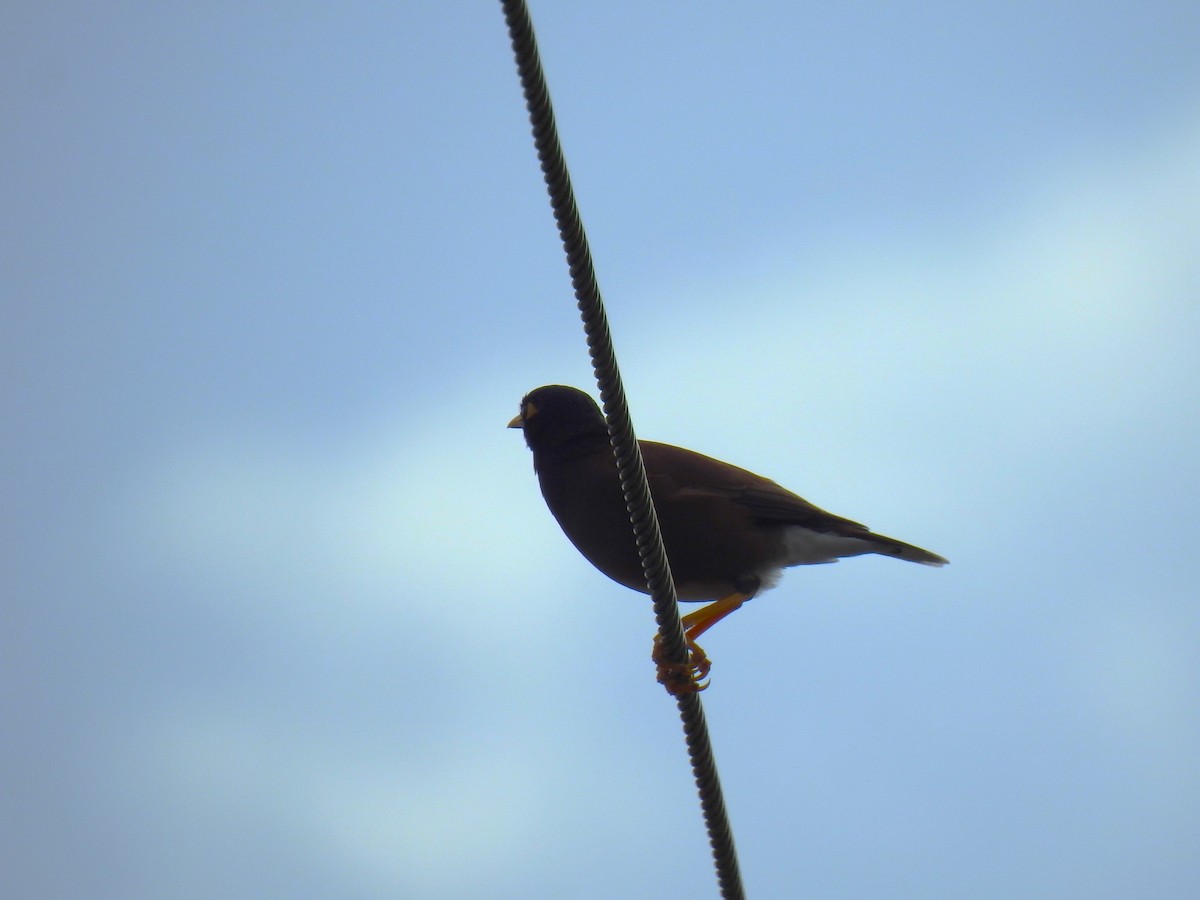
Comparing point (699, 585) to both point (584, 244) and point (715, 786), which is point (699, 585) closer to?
point (715, 786)

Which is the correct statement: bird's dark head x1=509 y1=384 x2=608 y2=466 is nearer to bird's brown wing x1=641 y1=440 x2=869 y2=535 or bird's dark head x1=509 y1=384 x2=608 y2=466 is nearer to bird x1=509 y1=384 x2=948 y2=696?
bird x1=509 y1=384 x2=948 y2=696

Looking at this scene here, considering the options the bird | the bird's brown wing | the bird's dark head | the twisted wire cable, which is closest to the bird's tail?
the bird

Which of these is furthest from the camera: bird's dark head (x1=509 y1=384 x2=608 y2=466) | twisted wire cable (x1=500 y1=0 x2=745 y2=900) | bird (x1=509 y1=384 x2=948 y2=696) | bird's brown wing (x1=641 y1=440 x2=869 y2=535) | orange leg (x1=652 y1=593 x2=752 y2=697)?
bird's dark head (x1=509 y1=384 x2=608 y2=466)

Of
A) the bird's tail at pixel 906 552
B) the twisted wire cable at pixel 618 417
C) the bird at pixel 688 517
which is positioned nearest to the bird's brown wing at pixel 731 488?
the bird at pixel 688 517

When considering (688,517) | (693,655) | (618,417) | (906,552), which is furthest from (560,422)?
(618,417)

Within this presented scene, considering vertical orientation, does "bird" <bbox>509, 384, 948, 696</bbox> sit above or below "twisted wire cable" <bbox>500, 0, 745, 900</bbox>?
above

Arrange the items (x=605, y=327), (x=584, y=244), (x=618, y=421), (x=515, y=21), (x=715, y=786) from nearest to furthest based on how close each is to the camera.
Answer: (x=515, y=21), (x=584, y=244), (x=605, y=327), (x=618, y=421), (x=715, y=786)

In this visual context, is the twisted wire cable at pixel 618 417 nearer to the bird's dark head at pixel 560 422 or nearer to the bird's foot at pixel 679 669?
the bird's foot at pixel 679 669

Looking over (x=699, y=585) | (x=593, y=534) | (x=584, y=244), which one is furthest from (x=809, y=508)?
(x=584, y=244)
